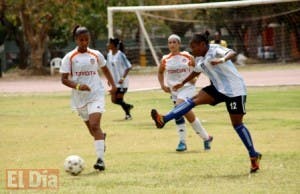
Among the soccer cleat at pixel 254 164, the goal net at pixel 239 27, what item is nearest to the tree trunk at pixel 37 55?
the goal net at pixel 239 27

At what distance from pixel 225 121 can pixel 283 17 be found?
1575 cm

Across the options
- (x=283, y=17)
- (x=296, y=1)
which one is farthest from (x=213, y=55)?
(x=283, y=17)

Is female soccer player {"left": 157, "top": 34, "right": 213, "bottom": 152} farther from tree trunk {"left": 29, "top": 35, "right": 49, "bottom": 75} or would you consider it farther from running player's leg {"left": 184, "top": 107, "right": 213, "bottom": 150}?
tree trunk {"left": 29, "top": 35, "right": 49, "bottom": 75}

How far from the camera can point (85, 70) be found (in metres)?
12.6

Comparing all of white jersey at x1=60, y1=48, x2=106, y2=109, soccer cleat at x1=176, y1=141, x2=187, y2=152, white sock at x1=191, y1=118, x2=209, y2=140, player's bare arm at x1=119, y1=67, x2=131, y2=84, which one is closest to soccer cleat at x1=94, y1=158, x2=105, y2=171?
white jersey at x1=60, y1=48, x2=106, y2=109

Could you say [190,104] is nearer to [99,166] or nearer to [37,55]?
[99,166]

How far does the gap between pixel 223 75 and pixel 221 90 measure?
0.21 m

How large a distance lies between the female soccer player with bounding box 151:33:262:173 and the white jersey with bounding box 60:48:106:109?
1276 mm

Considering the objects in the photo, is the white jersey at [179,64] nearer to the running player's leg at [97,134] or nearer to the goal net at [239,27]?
the running player's leg at [97,134]

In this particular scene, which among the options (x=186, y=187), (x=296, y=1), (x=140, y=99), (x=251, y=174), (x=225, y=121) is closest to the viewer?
(x=186, y=187)

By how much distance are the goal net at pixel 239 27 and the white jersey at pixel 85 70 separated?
65.5 ft

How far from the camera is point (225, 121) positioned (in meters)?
20.2

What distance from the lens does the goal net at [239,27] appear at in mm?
35219

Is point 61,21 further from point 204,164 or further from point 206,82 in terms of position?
point 204,164
